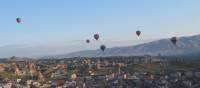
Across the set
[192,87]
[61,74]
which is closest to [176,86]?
[192,87]

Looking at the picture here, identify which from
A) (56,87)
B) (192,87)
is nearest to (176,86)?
(192,87)

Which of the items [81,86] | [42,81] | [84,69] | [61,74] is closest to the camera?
[81,86]

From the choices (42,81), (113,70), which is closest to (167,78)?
(42,81)

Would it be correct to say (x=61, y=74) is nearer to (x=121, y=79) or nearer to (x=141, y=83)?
(x=121, y=79)

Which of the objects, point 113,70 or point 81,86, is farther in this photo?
point 113,70

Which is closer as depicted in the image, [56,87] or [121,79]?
[56,87]

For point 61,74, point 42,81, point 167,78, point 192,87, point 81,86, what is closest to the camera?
point 192,87

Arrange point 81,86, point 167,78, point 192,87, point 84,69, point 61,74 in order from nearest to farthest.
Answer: point 192,87, point 81,86, point 167,78, point 61,74, point 84,69

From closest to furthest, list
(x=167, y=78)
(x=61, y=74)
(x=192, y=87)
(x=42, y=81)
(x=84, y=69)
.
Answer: (x=192, y=87), (x=167, y=78), (x=42, y=81), (x=61, y=74), (x=84, y=69)

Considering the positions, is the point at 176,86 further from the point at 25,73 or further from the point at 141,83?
the point at 25,73
